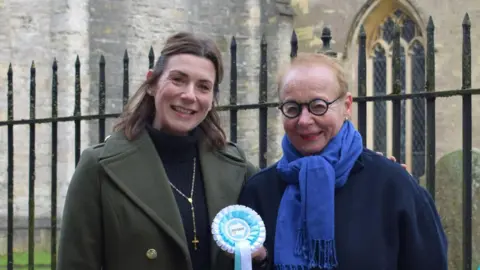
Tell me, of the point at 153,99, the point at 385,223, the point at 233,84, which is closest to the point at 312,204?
the point at 385,223

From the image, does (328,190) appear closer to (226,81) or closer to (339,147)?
(339,147)

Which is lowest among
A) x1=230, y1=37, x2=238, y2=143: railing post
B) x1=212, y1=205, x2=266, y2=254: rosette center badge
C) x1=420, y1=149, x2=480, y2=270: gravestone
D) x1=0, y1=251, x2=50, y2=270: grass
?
x1=0, y1=251, x2=50, y2=270: grass

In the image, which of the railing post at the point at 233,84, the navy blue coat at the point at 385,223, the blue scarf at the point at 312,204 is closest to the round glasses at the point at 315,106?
the blue scarf at the point at 312,204

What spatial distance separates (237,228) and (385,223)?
49 centimetres

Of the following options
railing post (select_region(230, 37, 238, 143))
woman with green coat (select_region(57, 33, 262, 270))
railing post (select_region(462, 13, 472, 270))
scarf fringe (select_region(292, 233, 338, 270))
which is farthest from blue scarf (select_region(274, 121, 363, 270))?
railing post (select_region(230, 37, 238, 143))

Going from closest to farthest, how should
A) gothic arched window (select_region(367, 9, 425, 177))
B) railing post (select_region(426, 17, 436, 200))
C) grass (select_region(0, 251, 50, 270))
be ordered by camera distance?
1. railing post (select_region(426, 17, 436, 200))
2. grass (select_region(0, 251, 50, 270))
3. gothic arched window (select_region(367, 9, 425, 177))

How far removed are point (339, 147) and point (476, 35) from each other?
8.54 metres

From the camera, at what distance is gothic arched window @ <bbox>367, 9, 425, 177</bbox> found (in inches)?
438

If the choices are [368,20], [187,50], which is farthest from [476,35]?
[187,50]

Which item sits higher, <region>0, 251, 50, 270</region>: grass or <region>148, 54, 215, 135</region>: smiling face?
<region>148, 54, 215, 135</region>: smiling face

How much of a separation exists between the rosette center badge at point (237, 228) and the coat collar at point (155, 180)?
0.21 m

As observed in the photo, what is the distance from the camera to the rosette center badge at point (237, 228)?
94.3 inches

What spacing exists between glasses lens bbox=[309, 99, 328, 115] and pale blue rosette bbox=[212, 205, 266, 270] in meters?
0.40

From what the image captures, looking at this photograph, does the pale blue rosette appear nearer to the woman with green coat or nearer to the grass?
the woman with green coat
